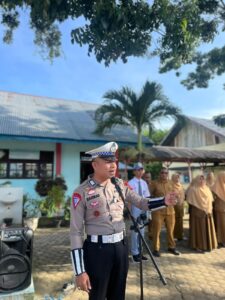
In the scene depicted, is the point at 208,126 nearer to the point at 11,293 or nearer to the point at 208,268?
the point at 208,268

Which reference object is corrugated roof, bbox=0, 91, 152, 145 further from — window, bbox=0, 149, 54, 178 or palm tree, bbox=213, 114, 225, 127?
palm tree, bbox=213, 114, 225, 127

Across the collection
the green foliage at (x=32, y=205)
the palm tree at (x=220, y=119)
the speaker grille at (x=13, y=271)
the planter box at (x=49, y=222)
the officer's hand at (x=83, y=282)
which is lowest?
the planter box at (x=49, y=222)

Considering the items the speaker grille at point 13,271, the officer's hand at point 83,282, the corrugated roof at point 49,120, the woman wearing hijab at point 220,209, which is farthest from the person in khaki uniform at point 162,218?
the corrugated roof at point 49,120

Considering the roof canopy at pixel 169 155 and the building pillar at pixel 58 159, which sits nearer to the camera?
the roof canopy at pixel 169 155

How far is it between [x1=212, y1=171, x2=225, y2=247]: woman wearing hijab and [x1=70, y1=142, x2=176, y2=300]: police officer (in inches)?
196

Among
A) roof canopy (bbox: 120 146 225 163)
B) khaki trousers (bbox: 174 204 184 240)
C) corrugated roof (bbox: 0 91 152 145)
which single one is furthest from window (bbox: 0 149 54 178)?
khaki trousers (bbox: 174 204 184 240)

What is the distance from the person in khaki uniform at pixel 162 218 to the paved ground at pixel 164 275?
0.74 ft

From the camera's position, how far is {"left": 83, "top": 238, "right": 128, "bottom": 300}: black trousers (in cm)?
232

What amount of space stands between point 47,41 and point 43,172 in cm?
536

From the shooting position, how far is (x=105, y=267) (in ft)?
7.65

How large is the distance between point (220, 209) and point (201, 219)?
0.76 meters

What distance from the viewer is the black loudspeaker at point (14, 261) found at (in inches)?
147

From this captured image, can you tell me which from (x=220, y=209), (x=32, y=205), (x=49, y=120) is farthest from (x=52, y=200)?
(x=220, y=209)

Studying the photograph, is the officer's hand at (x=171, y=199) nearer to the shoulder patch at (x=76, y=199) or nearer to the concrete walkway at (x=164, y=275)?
the shoulder patch at (x=76, y=199)
